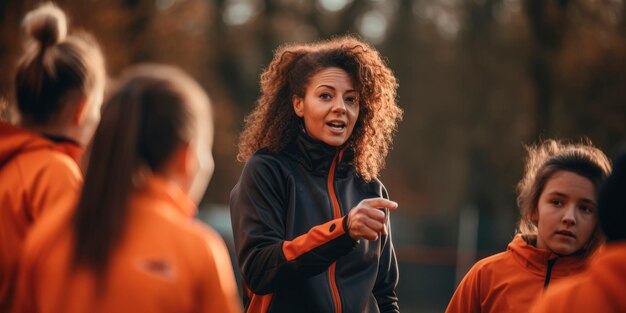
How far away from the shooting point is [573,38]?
16.7m

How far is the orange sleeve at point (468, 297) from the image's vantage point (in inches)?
169

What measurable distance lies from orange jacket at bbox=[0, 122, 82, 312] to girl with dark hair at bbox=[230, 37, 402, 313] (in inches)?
37.8

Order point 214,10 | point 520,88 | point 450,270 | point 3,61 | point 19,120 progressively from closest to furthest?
1. point 19,120
2. point 3,61
3. point 450,270
4. point 520,88
5. point 214,10

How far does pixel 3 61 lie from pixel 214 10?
10.6 metres

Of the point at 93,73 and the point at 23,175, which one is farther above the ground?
the point at 93,73

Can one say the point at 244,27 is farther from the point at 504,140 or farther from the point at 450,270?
the point at 450,270

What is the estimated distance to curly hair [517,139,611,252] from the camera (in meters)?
4.49

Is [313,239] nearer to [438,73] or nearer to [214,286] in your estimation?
[214,286]

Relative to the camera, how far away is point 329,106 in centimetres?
420

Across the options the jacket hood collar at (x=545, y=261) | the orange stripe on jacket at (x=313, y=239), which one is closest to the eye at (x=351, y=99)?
the orange stripe on jacket at (x=313, y=239)

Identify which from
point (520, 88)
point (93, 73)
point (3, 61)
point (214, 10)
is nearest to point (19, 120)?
point (93, 73)

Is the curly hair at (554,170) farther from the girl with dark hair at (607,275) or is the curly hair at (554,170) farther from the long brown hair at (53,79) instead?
the long brown hair at (53,79)

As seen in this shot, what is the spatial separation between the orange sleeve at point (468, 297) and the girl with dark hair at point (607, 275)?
1747 millimetres

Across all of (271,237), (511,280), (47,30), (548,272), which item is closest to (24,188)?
(47,30)
